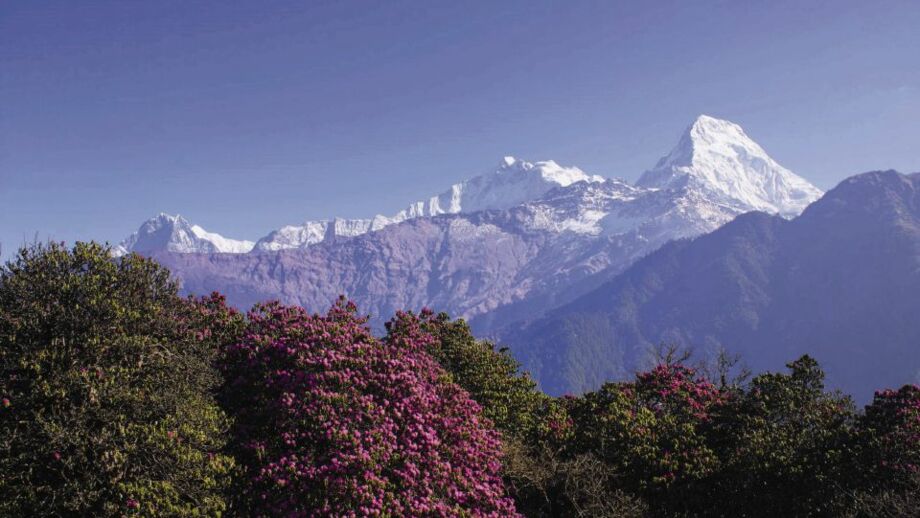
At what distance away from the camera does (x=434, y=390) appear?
2820 centimetres

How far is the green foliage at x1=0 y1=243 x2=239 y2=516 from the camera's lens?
1862cm

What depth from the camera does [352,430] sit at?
75.1 feet

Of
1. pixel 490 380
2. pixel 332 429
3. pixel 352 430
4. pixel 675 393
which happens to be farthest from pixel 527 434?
pixel 332 429

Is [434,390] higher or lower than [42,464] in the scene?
higher

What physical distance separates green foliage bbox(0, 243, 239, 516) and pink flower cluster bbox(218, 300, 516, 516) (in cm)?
206

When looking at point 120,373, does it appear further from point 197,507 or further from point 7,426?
point 197,507

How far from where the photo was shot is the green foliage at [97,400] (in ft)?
61.1

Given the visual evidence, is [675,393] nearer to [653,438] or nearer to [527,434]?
[653,438]

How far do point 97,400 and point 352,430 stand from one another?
8.51 metres

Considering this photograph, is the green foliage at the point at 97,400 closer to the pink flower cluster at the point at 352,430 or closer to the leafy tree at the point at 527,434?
the pink flower cluster at the point at 352,430

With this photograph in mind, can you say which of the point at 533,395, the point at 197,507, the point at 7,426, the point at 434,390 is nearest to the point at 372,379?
the point at 434,390

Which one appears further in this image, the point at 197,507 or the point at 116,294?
the point at 116,294

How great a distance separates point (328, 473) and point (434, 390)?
7.62m

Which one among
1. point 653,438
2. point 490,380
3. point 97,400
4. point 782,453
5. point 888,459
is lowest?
point 782,453
